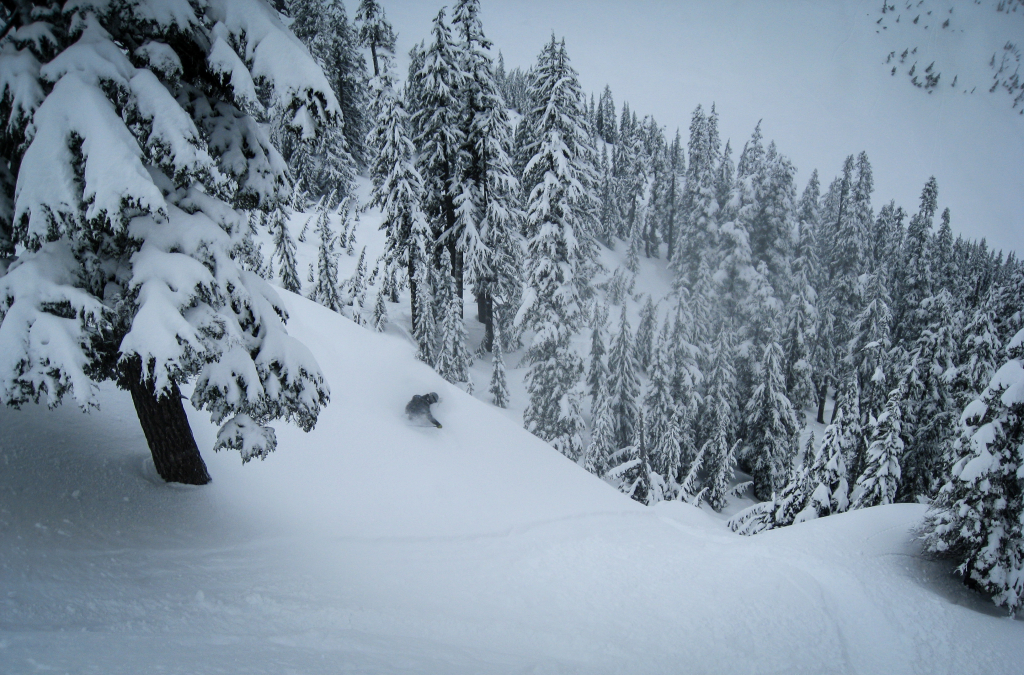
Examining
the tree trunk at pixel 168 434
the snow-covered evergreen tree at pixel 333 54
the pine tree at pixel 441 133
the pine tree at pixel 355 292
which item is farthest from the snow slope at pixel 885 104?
the tree trunk at pixel 168 434

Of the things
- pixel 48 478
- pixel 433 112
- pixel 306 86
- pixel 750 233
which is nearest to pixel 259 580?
pixel 48 478

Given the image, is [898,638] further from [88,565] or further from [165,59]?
[165,59]

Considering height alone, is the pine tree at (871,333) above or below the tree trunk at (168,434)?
above

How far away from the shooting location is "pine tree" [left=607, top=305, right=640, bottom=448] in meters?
23.6

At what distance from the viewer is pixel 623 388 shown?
77.5 feet

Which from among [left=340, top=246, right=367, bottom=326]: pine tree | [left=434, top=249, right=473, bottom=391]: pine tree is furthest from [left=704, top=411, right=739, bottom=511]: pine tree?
[left=340, top=246, right=367, bottom=326]: pine tree

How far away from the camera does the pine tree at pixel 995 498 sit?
10266mm

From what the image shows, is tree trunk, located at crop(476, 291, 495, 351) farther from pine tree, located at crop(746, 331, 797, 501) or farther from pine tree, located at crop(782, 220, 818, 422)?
pine tree, located at crop(782, 220, 818, 422)

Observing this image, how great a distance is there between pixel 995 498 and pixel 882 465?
4725 millimetres

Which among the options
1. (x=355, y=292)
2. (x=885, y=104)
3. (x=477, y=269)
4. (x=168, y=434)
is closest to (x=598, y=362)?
(x=477, y=269)

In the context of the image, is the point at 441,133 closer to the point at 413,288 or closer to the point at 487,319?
the point at 413,288

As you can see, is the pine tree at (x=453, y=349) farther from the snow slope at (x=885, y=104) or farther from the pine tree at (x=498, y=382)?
the snow slope at (x=885, y=104)

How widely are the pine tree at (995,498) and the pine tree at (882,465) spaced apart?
4.11 metres

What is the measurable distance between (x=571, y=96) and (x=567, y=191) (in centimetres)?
424
